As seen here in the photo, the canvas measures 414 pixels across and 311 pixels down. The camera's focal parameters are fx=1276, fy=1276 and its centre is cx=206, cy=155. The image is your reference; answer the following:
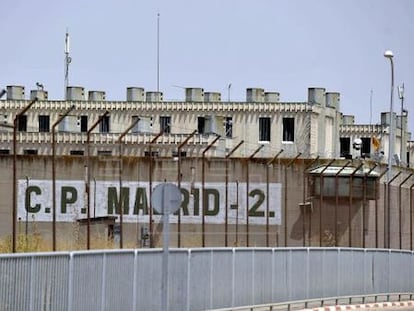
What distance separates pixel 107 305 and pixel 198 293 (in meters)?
4.48

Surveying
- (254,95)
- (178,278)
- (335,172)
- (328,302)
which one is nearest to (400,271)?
Result: (328,302)

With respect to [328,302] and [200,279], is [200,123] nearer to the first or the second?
[328,302]

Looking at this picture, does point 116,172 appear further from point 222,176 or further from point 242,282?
point 242,282

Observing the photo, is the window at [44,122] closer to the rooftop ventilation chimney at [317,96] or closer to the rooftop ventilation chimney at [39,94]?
the rooftop ventilation chimney at [39,94]

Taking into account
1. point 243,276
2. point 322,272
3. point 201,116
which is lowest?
point 322,272

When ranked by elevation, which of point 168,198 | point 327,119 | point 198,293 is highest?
point 327,119

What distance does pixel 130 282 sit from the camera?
2477cm

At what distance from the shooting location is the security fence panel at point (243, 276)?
1185 inches

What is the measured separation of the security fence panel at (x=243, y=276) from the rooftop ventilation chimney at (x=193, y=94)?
5977 cm

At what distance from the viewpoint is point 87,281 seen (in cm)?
2303

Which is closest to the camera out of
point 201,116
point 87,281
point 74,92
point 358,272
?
point 87,281

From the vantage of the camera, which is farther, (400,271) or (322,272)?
(400,271)

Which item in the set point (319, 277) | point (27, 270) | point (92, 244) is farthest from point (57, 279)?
point (92, 244)

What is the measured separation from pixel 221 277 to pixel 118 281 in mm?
5392
